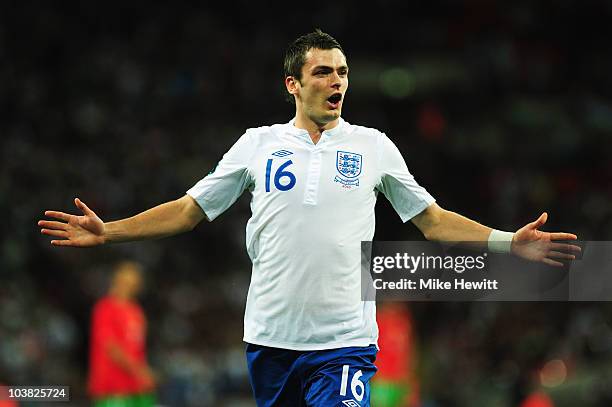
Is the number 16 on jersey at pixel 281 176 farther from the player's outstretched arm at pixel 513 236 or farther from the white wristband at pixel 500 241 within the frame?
the white wristband at pixel 500 241

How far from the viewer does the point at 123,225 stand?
495 centimetres

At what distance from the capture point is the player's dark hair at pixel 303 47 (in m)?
4.96

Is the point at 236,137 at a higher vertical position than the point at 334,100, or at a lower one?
higher

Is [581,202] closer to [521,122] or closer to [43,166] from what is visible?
[521,122]

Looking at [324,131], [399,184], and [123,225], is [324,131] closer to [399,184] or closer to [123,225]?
[399,184]

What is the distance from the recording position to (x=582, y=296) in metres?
5.78

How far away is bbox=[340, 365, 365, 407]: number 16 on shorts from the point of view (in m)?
4.66

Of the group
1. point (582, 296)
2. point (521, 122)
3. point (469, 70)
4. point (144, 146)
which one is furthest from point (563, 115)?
point (582, 296)

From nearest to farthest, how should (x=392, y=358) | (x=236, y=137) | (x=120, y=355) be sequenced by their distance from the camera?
(x=120, y=355), (x=392, y=358), (x=236, y=137)

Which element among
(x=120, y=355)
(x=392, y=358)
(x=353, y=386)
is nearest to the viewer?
(x=353, y=386)

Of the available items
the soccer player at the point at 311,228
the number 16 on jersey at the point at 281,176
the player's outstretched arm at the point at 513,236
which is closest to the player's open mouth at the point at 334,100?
the soccer player at the point at 311,228

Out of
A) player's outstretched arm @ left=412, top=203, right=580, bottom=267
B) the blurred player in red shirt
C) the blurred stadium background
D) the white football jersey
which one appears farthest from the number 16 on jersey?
the blurred player in red shirt

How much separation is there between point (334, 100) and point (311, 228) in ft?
2.06

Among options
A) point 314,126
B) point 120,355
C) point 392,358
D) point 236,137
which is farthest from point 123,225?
point 236,137
